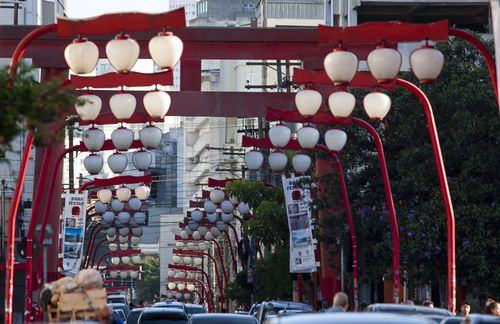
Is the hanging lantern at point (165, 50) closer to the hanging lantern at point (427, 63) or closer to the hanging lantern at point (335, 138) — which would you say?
the hanging lantern at point (427, 63)

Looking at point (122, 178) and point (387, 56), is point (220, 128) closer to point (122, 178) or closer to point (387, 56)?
point (122, 178)

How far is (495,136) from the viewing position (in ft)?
123

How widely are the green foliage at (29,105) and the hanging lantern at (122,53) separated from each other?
162 inches

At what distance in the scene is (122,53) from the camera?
21.9 meters

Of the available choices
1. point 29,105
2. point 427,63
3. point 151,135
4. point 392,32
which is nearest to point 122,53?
point 427,63

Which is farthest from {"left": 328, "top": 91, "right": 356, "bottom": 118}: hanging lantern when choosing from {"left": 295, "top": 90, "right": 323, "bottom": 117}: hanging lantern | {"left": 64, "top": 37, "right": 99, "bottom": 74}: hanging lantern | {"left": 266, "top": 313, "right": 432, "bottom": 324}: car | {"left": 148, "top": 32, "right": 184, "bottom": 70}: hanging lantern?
{"left": 266, "top": 313, "right": 432, "bottom": 324}: car

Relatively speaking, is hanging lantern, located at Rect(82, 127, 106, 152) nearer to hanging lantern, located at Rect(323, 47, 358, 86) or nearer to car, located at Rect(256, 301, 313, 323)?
hanging lantern, located at Rect(323, 47, 358, 86)

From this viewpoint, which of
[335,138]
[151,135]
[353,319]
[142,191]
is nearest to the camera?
[353,319]

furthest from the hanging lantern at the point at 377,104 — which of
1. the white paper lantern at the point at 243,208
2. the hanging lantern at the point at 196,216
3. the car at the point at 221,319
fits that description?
the hanging lantern at the point at 196,216

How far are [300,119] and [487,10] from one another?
39759mm

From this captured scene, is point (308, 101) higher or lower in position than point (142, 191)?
lower

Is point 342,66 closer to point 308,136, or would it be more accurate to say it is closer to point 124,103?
point 124,103

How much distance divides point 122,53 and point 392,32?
5033 mm

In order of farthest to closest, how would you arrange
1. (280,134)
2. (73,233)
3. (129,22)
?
(73,233)
(280,134)
(129,22)
